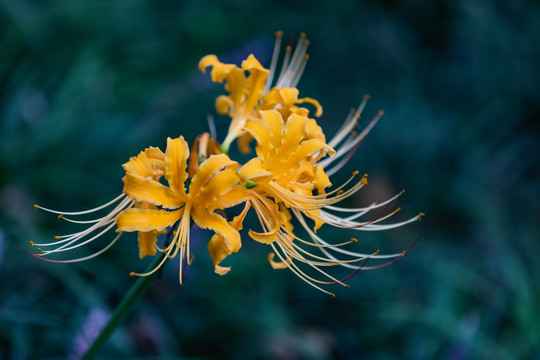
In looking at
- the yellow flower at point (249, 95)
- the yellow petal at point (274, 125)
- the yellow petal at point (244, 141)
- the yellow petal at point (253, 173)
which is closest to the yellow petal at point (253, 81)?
the yellow flower at point (249, 95)

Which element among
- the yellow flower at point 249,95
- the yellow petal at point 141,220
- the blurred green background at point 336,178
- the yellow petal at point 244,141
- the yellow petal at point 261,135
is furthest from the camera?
the blurred green background at point 336,178

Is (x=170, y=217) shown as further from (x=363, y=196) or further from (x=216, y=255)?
(x=363, y=196)

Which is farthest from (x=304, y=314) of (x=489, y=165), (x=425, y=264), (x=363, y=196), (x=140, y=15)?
(x=140, y=15)

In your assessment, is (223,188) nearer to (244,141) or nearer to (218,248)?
(218,248)

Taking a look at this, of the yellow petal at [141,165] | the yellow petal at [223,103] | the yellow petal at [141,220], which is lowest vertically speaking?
the yellow petal at [141,220]

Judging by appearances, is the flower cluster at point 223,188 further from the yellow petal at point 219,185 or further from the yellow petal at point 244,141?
the yellow petal at point 244,141

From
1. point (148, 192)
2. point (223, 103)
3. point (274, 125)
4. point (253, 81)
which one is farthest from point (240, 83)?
point (148, 192)

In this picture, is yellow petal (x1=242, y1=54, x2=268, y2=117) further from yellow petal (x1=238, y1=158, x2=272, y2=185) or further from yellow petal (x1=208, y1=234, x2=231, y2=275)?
yellow petal (x1=208, y1=234, x2=231, y2=275)
